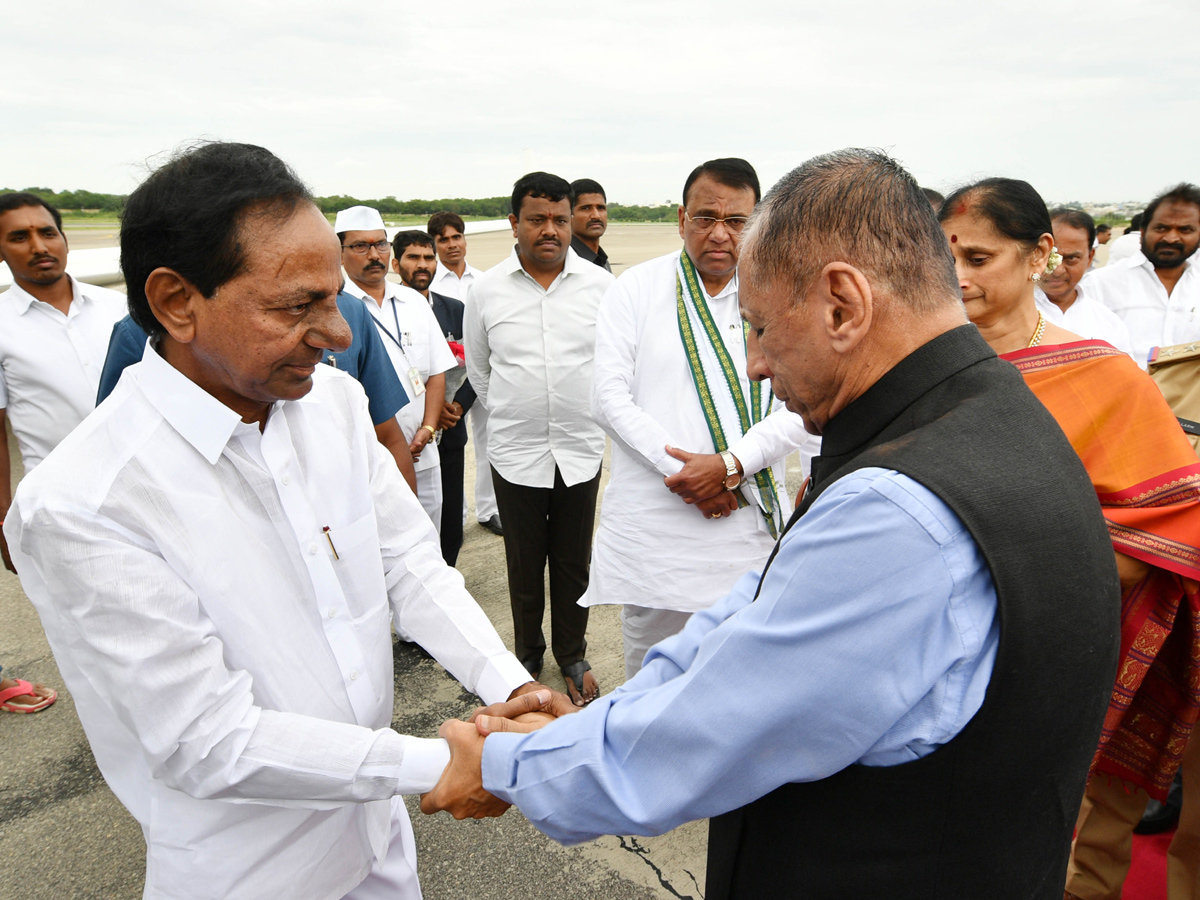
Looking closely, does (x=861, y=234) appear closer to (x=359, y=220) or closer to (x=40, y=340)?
(x=40, y=340)

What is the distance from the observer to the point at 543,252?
168 inches

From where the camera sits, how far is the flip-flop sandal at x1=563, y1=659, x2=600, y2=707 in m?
4.00

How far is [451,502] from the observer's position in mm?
5109

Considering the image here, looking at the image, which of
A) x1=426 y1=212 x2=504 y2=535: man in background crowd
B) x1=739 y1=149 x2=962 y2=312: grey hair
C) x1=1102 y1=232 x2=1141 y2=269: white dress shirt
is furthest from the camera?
x1=1102 y1=232 x2=1141 y2=269: white dress shirt

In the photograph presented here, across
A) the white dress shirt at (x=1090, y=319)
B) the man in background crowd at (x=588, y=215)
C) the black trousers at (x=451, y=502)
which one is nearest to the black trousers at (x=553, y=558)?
the black trousers at (x=451, y=502)

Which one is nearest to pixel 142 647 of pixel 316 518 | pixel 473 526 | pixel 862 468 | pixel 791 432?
pixel 316 518

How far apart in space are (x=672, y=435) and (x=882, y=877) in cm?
213

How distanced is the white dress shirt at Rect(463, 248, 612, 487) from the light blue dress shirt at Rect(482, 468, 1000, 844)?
2862 millimetres

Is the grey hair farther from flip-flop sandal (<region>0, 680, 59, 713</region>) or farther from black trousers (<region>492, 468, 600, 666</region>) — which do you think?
flip-flop sandal (<region>0, 680, 59, 713</region>)

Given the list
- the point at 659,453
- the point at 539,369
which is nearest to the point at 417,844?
the point at 659,453

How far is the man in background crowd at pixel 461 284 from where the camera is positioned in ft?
20.2

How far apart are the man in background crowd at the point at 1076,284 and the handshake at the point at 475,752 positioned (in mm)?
4348

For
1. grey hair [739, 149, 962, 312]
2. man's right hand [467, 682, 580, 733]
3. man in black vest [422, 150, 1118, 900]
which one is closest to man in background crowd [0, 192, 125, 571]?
man's right hand [467, 682, 580, 733]

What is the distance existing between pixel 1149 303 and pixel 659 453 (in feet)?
A: 15.7
